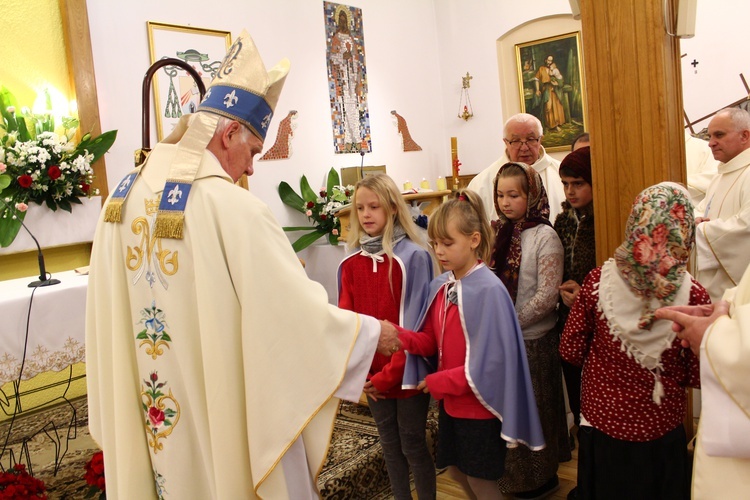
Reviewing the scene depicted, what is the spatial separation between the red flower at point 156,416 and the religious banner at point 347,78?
5140 millimetres

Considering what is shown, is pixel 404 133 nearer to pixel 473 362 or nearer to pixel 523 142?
pixel 523 142

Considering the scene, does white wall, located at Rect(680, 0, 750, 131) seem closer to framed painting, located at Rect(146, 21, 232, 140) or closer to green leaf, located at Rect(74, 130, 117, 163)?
framed painting, located at Rect(146, 21, 232, 140)

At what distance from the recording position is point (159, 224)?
2.03 m

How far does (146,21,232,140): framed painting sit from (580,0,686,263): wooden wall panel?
11.5ft

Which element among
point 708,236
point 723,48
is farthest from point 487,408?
Answer: point 723,48

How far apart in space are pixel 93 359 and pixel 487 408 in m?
1.45

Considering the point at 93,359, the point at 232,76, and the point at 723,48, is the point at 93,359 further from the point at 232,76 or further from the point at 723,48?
the point at 723,48

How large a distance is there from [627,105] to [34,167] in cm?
348

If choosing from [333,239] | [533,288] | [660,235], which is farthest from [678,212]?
[333,239]

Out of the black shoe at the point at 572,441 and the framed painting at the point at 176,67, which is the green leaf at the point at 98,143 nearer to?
the framed painting at the point at 176,67

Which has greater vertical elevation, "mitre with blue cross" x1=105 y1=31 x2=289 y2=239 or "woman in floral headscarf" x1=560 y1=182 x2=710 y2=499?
"mitre with blue cross" x1=105 y1=31 x2=289 y2=239

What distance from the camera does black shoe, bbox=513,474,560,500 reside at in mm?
3227

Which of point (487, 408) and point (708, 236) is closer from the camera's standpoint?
point (487, 408)

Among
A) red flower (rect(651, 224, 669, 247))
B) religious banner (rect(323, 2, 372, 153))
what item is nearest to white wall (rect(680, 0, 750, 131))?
religious banner (rect(323, 2, 372, 153))
